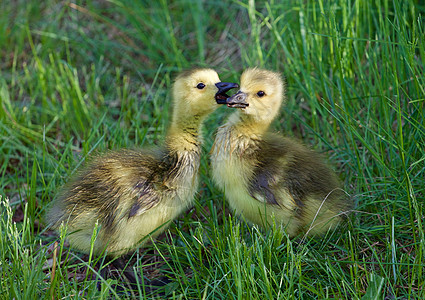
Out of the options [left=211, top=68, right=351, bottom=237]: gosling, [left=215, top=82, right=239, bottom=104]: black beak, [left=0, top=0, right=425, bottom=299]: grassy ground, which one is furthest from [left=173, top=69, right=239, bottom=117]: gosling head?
[left=0, top=0, right=425, bottom=299]: grassy ground

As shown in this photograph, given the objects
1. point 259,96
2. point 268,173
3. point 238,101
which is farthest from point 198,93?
point 268,173

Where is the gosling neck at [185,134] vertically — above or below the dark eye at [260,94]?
below

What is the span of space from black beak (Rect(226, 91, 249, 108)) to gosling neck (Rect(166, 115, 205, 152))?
21 centimetres

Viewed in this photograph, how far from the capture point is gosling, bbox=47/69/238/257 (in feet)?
9.30

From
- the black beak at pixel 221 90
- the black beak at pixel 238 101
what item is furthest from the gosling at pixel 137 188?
the black beak at pixel 238 101

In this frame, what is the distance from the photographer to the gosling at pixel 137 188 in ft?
9.30

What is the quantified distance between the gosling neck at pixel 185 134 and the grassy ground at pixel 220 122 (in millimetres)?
383

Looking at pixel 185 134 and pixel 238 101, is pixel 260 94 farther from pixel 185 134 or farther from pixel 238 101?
pixel 185 134

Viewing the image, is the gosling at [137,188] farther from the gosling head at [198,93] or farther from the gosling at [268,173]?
the gosling at [268,173]

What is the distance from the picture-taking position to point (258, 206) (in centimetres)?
291

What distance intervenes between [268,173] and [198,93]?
59cm

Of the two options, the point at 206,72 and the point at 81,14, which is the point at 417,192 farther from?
the point at 81,14

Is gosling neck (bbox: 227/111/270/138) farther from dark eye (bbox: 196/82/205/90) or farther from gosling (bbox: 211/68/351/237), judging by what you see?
dark eye (bbox: 196/82/205/90)

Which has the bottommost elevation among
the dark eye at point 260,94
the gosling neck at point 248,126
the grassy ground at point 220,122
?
the grassy ground at point 220,122
